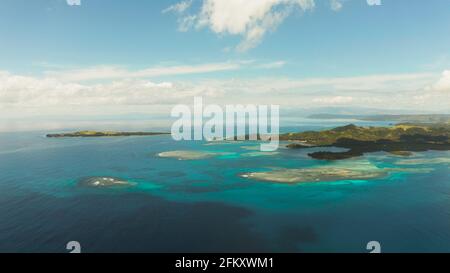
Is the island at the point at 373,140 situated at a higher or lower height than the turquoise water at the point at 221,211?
higher

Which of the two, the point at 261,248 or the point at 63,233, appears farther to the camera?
the point at 63,233

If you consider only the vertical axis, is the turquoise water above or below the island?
below

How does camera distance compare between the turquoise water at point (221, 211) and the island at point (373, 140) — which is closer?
the turquoise water at point (221, 211)

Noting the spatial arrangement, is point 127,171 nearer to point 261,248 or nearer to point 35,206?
point 35,206
